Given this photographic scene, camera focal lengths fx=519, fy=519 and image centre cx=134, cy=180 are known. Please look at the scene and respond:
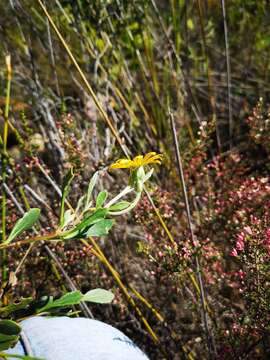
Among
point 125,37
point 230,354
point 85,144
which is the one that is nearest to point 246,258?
point 230,354

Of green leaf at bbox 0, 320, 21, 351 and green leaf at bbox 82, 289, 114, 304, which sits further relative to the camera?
green leaf at bbox 82, 289, 114, 304

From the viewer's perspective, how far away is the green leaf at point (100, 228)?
2.86ft

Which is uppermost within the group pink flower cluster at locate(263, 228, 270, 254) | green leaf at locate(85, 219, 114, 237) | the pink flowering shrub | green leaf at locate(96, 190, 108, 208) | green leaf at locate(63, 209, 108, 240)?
green leaf at locate(96, 190, 108, 208)

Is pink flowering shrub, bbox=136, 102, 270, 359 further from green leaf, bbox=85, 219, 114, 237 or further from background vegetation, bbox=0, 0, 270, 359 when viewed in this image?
green leaf, bbox=85, 219, 114, 237

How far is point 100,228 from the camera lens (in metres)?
0.88

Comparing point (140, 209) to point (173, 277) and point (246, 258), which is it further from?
point (246, 258)

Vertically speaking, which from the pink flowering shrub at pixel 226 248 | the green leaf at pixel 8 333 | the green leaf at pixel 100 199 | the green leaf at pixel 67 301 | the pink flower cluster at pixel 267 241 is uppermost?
the green leaf at pixel 100 199

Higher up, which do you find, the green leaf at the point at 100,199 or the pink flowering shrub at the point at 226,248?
the green leaf at the point at 100,199

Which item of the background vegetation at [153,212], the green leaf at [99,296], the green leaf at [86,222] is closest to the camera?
the green leaf at [86,222]

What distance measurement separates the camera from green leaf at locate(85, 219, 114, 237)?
87 centimetres

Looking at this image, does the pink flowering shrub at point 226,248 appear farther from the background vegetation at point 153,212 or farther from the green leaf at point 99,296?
the green leaf at point 99,296

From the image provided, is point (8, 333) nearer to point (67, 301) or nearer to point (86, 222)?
point (67, 301)

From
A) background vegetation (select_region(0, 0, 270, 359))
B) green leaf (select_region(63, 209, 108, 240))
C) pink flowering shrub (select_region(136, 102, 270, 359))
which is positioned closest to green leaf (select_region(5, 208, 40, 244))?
green leaf (select_region(63, 209, 108, 240))

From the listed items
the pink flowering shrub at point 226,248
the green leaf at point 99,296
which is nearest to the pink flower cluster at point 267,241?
the pink flowering shrub at point 226,248
